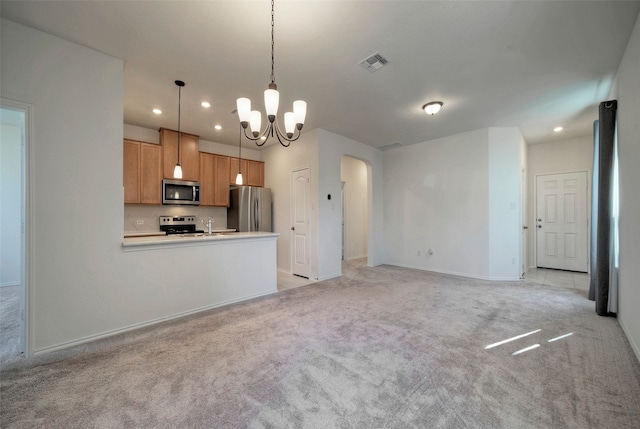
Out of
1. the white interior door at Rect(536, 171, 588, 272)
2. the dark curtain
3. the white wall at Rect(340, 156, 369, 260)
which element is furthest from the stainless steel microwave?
the white interior door at Rect(536, 171, 588, 272)

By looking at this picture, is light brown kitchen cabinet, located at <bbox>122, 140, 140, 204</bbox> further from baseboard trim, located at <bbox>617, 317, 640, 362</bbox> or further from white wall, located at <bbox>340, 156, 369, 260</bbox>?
baseboard trim, located at <bbox>617, 317, 640, 362</bbox>

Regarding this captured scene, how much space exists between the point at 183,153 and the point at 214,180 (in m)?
0.75

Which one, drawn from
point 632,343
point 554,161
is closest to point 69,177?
point 632,343

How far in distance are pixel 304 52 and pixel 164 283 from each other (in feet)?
9.56

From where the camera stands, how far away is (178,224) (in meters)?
5.00

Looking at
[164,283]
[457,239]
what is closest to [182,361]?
[164,283]

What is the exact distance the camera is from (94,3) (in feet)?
6.26

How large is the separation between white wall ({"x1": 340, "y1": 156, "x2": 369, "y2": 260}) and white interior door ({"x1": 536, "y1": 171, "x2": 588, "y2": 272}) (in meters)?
4.14

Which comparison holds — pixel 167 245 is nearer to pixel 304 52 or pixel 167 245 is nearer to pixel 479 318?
pixel 304 52

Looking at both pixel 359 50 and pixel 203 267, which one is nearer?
pixel 359 50

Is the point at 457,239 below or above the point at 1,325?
above

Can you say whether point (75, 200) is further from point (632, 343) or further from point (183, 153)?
point (632, 343)

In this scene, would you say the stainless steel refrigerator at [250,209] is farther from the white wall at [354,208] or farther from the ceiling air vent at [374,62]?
the ceiling air vent at [374,62]

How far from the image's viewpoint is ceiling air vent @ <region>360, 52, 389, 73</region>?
2.53m
